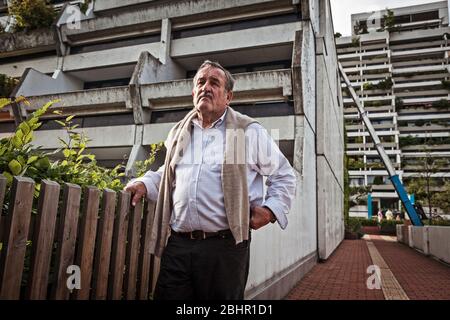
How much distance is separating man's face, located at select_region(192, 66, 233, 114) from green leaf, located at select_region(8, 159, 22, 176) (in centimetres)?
106

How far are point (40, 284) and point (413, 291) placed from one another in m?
6.27

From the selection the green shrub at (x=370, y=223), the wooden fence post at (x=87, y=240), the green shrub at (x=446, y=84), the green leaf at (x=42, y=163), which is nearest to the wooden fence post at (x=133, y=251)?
the wooden fence post at (x=87, y=240)

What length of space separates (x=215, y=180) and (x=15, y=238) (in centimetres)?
104

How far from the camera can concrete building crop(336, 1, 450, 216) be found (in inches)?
2084

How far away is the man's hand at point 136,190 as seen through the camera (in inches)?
88.4

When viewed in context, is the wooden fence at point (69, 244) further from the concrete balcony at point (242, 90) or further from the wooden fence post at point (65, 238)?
the concrete balcony at point (242, 90)

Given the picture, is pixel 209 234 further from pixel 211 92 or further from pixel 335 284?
pixel 335 284

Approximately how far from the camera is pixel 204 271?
5.96 feet

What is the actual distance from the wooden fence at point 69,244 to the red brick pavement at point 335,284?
3.65m

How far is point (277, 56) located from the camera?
15562mm

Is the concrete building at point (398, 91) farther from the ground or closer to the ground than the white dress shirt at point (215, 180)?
farther from the ground

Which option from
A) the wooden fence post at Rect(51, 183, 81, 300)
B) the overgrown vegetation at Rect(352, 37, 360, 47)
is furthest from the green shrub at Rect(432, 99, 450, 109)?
the wooden fence post at Rect(51, 183, 81, 300)

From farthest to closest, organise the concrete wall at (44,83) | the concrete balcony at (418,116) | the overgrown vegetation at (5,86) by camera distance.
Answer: the concrete balcony at (418,116) → the overgrown vegetation at (5,86) → the concrete wall at (44,83)

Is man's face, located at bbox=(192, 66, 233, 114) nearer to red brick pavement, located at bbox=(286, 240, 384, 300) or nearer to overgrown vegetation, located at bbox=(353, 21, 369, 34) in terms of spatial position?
red brick pavement, located at bbox=(286, 240, 384, 300)
